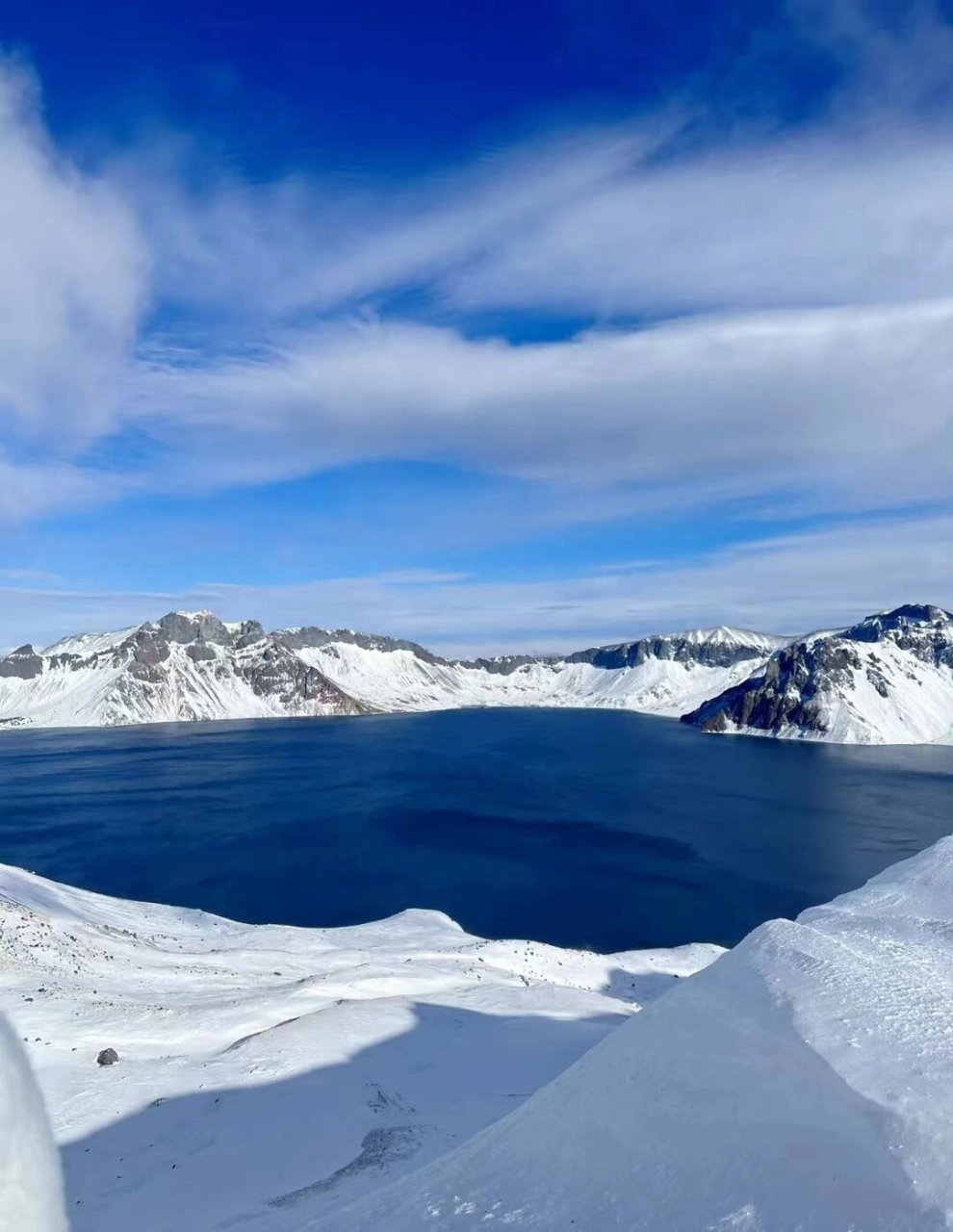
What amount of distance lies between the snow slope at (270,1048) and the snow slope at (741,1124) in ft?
6.69

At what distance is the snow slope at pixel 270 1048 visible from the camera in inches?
626

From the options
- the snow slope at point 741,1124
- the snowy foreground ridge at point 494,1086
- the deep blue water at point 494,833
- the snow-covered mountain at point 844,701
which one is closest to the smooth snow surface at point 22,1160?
the snowy foreground ridge at point 494,1086

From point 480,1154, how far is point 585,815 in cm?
8033

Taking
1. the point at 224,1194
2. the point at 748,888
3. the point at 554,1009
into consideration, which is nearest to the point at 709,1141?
the point at 224,1194

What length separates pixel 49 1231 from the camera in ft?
7.29

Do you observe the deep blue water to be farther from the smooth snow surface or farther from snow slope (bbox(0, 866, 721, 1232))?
the smooth snow surface

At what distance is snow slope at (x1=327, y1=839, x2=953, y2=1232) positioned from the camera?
25.1 feet

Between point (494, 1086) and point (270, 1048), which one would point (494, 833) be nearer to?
point (270, 1048)

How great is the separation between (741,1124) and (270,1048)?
17870 mm

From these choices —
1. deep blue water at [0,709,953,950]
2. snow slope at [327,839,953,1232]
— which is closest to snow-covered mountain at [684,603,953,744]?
deep blue water at [0,709,953,950]

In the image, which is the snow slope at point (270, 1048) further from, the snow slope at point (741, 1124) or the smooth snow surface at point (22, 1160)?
the snow slope at point (741, 1124)

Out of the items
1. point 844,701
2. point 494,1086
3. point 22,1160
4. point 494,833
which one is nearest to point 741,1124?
→ point 22,1160

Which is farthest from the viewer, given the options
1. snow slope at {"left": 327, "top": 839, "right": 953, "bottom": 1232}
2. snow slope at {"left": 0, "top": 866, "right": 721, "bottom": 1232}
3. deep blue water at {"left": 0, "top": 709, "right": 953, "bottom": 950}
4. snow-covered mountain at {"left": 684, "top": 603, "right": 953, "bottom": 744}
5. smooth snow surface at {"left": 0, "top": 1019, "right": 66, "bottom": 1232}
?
snow-covered mountain at {"left": 684, "top": 603, "right": 953, "bottom": 744}

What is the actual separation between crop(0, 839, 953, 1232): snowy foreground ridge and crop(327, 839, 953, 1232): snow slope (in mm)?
31
